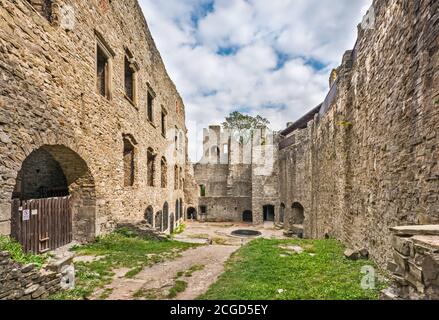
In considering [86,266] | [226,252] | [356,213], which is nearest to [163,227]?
[226,252]

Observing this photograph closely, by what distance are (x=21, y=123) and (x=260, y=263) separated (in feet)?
20.0

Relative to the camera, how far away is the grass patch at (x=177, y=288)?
4627 millimetres

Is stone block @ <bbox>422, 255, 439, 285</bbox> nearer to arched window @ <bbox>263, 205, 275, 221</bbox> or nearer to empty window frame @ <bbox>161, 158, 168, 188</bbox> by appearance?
empty window frame @ <bbox>161, 158, 168, 188</bbox>

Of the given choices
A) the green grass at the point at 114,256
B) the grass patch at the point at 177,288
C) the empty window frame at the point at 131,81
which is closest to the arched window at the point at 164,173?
the empty window frame at the point at 131,81

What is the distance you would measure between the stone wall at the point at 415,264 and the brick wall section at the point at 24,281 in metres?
4.90

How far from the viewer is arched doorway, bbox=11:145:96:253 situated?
6.16 metres

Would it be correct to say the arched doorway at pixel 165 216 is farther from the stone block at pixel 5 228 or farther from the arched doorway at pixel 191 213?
the stone block at pixel 5 228

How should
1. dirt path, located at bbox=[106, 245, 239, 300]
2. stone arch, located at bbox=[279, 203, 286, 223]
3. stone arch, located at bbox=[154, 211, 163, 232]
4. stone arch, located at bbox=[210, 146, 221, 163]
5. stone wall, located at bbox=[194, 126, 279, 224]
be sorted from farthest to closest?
stone arch, located at bbox=[210, 146, 221, 163] → stone wall, located at bbox=[194, 126, 279, 224] → stone arch, located at bbox=[279, 203, 286, 223] → stone arch, located at bbox=[154, 211, 163, 232] → dirt path, located at bbox=[106, 245, 239, 300]

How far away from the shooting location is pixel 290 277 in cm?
531

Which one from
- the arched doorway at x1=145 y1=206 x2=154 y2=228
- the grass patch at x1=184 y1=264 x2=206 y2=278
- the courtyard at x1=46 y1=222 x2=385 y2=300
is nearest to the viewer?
the courtyard at x1=46 y1=222 x2=385 y2=300

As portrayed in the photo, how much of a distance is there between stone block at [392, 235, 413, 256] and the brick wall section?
515 cm

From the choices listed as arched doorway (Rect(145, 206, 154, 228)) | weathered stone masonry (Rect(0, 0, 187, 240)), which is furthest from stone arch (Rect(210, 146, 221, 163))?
arched doorway (Rect(145, 206, 154, 228))

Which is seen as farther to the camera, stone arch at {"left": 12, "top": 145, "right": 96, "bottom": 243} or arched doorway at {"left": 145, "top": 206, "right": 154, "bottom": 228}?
arched doorway at {"left": 145, "top": 206, "right": 154, "bottom": 228}

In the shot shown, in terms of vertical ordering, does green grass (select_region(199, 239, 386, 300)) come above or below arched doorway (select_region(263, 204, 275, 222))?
above
